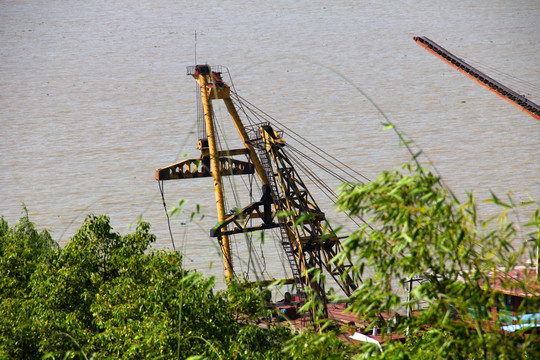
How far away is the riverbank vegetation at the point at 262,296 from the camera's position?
20.6 feet

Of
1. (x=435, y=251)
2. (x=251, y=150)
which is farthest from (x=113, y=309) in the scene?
(x=251, y=150)

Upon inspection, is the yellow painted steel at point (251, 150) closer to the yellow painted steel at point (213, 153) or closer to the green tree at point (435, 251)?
the yellow painted steel at point (213, 153)

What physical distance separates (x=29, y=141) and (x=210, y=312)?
4021 cm

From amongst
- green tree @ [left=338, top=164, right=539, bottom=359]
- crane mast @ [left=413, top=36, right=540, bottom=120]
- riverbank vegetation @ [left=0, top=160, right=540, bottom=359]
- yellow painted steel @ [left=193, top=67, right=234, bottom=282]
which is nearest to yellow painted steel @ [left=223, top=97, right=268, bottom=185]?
yellow painted steel @ [left=193, top=67, right=234, bottom=282]

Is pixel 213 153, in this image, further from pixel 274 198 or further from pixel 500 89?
pixel 500 89

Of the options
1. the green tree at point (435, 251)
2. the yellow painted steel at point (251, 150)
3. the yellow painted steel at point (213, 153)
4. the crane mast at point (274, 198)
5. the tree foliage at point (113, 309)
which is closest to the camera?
the green tree at point (435, 251)

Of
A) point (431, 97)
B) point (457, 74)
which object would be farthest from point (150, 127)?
point (457, 74)

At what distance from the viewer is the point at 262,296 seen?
7.62 meters

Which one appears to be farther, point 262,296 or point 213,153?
point 213,153

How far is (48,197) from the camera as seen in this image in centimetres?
4306

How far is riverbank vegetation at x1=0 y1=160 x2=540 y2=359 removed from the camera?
20.6 ft

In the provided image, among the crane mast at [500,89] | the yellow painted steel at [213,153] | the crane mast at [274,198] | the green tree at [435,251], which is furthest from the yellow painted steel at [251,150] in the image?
the crane mast at [500,89]

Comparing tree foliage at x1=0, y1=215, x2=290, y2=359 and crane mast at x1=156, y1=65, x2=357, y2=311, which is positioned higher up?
crane mast at x1=156, y1=65, x2=357, y2=311

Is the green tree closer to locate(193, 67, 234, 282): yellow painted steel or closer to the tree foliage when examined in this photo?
the tree foliage
